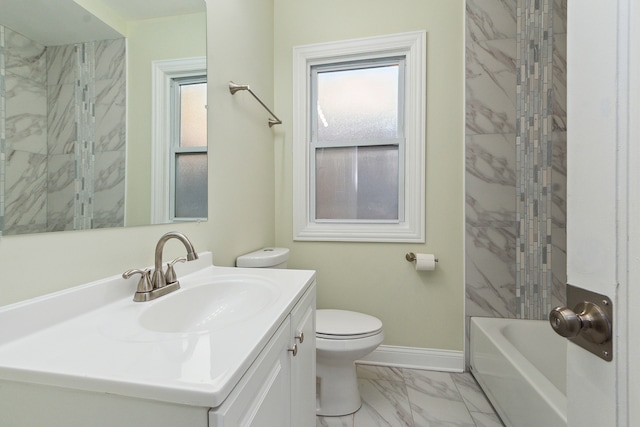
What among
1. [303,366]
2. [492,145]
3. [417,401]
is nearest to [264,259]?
[303,366]

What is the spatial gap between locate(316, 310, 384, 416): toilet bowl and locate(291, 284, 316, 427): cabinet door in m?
0.28

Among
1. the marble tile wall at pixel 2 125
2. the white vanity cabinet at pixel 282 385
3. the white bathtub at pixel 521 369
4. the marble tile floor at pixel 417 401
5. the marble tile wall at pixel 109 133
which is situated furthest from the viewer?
the marble tile floor at pixel 417 401

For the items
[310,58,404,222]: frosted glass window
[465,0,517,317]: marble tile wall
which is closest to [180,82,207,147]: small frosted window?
[310,58,404,222]: frosted glass window

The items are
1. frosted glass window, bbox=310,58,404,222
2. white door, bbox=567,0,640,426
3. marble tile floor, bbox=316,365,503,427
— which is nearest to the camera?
white door, bbox=567,0,640,426

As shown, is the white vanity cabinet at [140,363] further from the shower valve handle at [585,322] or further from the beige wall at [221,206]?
the shower valve handle at [585,322]

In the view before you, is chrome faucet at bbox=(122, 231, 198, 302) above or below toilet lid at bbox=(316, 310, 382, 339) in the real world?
above

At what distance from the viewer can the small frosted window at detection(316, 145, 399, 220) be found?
195 centimetres

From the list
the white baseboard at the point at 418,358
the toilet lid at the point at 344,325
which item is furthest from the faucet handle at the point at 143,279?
the white baseboard at the point at 418,358

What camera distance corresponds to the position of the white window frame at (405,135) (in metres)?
1.82

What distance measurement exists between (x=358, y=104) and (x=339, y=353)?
161cm

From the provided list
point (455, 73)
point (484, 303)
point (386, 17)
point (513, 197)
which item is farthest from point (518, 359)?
point (386, 17)

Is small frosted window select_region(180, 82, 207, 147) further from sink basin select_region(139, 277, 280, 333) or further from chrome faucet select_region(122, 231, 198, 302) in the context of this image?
sink basin select_region(139, 277, 280, 333)

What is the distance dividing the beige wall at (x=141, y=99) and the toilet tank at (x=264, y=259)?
0.59 meters

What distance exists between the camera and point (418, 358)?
1.83 metres
